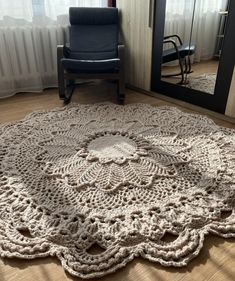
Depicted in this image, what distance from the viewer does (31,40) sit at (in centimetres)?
277

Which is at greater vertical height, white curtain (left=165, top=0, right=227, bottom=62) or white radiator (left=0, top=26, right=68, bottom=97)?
white curtain (left=165, top=0, right=227, bottom=62)

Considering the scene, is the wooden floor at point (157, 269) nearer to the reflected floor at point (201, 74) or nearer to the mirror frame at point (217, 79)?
the mirror frame at point (217, 79)

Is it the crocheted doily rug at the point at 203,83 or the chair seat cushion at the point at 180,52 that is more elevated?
the chair seat cushion at the point at 180,52

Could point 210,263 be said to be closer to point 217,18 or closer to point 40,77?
point 217,18

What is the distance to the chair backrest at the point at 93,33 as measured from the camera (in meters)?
2.85

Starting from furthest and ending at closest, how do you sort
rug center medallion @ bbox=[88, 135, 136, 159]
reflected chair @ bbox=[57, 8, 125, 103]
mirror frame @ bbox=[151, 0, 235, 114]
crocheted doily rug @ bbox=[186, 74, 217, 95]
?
reflected chair @ bbox=[57, 8, 125, 103] → crocheted doily rug @ bbox=[186, 74, 217, 95] → mirror frame @ bbox=[151, 0, 235, 114] → rug center medallion @ bbox=[88, 135, 136, 159]

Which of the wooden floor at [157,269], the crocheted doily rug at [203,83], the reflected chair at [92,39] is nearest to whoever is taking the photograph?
the wooden floor at [157,269]

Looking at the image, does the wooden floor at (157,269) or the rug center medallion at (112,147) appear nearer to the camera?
the wooden floor at (157,269)

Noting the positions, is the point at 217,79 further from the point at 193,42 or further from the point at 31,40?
the point at 31,40

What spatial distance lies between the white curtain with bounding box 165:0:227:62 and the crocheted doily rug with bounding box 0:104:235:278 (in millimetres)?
700

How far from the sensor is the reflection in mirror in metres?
2.23

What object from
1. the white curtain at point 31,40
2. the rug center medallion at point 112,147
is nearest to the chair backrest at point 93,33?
the white curtain at point 31,40

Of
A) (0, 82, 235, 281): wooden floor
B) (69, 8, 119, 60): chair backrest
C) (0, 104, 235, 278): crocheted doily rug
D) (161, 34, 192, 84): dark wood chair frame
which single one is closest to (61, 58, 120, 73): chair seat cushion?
(69, 8, 119, 60): chair backrest

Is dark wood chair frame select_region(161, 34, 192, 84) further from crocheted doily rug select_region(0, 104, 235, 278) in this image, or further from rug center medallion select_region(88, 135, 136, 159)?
rug center medallion select_region(88, 135, 136, 159)
